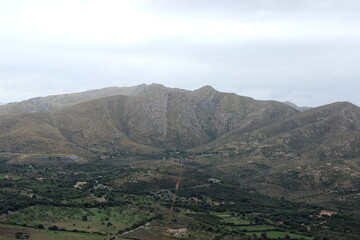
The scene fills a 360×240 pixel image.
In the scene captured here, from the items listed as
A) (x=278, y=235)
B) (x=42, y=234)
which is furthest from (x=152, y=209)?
(x=42, y=234)

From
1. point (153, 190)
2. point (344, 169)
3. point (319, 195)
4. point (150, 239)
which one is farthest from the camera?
point (344, 169)

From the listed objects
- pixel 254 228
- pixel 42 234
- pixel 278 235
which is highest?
pixel 42 234

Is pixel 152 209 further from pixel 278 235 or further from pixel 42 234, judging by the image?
pixel 42 234

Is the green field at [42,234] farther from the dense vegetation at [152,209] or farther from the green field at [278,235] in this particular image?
the green field at [278,235]

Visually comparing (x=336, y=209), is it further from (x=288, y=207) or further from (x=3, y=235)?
(x=3, y=235)

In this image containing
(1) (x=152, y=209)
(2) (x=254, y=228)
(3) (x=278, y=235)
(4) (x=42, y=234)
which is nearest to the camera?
(4) (x=42, y=234)

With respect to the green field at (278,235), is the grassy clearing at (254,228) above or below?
above

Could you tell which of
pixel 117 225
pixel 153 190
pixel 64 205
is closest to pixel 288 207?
pixel 153 190

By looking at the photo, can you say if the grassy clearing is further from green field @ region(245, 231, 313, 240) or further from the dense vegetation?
green field @ region(245, 231, 313, 240)

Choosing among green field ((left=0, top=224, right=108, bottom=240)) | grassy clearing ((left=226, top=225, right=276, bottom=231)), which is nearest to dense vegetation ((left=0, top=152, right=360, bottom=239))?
grassy clearing ((left=226, top=225, right=276, bottom=231))

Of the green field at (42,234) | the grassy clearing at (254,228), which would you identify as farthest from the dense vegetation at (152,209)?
the green field at (42,234)

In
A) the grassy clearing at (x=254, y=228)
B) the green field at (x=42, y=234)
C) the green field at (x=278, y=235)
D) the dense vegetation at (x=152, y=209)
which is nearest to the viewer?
the green field at (x=42, y=234)
